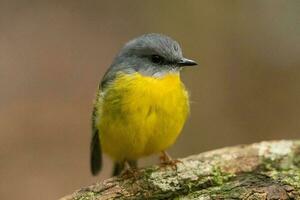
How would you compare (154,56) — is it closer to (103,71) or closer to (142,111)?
(142,111)

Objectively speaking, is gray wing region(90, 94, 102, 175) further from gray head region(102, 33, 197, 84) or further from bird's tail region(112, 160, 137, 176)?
gray head region(102, 33, 197, 84)

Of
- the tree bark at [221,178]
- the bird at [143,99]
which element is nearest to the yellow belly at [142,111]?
the bird at [143,99]

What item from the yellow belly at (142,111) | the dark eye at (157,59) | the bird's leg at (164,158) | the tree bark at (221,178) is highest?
the dark eye at (157,59)

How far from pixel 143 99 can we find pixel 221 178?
2.23 feet

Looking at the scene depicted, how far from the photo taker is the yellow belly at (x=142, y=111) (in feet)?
13.2

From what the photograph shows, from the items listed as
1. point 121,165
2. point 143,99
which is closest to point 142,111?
point 143,99

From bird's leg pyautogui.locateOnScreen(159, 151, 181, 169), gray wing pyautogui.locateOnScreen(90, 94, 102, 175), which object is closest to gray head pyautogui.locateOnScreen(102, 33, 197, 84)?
gray wing pyautogui.locateOnScreen(90, 94, 102, 175)

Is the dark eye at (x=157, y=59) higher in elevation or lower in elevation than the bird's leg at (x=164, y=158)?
higher

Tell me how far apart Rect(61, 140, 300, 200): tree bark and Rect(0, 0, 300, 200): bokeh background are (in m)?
2.72

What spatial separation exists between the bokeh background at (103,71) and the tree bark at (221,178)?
2.72m

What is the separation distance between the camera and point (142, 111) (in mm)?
→ 4008

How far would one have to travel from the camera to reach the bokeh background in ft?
23.4

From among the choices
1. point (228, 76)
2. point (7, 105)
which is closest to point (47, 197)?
point (7, 105)

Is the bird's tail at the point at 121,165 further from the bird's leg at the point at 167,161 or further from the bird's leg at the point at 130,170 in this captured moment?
the bird's leg at the point at 167,161
